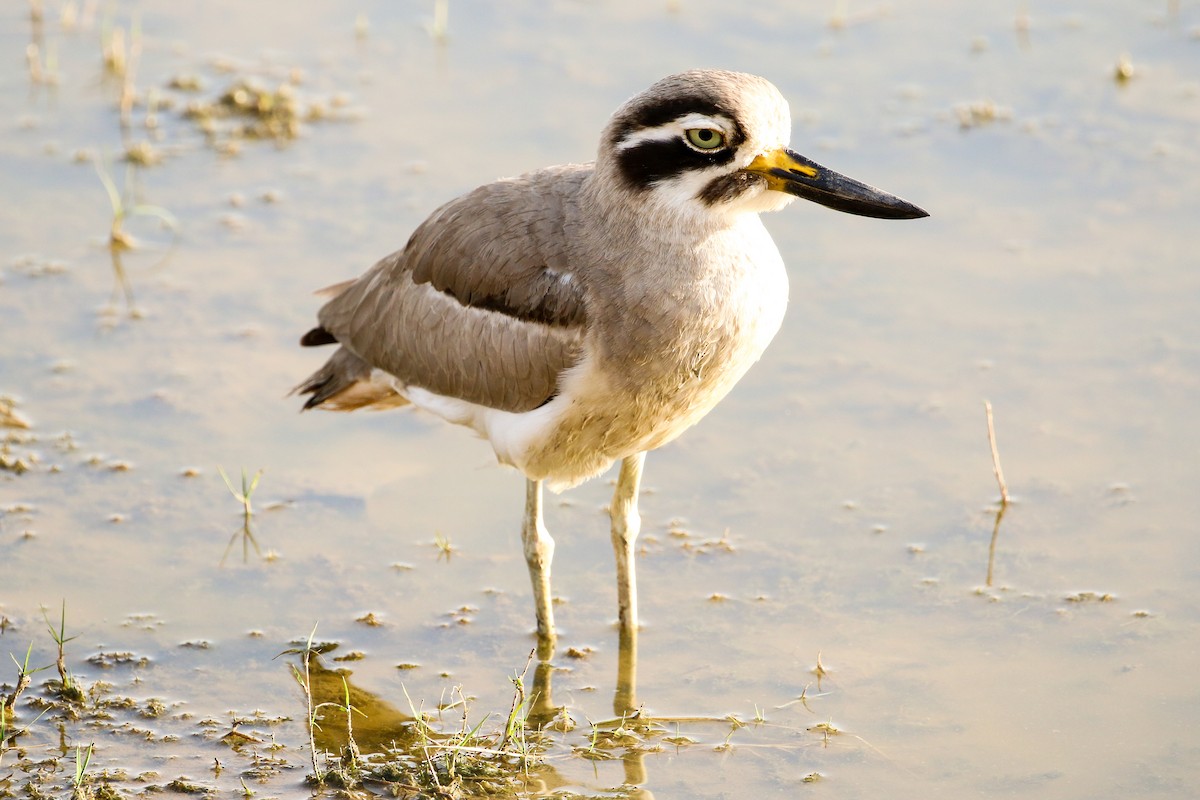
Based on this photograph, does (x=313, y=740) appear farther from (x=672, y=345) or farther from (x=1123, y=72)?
(x=1123, y=72)

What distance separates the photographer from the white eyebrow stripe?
17.4 ft

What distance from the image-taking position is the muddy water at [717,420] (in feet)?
20.0

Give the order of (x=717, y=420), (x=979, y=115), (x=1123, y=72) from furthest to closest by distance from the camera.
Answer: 1. (x=1123, y=72)
2. (x=979, y=115)
3. (x=717, y=420)

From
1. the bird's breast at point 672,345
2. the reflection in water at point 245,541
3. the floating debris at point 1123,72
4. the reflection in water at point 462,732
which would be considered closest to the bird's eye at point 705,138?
the bird's breast at point 672,345

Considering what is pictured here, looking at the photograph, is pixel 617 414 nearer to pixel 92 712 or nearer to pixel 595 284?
pixel 595 284

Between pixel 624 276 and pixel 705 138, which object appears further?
pixel 624 276

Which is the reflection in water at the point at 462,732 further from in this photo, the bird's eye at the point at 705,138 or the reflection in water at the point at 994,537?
the bird's eye at the point at 705,138

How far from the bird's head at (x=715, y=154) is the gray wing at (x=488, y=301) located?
379 mm

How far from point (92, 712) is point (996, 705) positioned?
317 cm

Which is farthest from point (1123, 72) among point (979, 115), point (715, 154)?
point (715, 154)

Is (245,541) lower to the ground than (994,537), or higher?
lower

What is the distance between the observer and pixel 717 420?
763 centimetres

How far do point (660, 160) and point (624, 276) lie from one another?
395 millimetres

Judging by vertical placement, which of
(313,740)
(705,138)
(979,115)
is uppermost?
(705,138)
